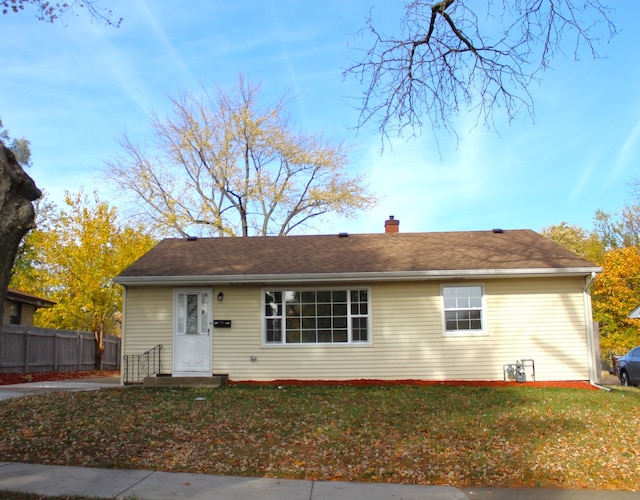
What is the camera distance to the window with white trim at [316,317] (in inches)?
565

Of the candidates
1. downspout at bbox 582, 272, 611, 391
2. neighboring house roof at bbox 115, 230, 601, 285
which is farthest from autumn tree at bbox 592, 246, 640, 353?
downspout at bbox 582, 272, 611, 391

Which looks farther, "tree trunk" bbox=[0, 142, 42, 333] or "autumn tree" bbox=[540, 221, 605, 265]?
"autumn tree" bbox=[540, 221, 605, 265]

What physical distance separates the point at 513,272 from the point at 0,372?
594 inches

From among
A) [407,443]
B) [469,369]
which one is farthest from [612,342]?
[407,443]

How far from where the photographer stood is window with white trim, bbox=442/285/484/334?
14180mm

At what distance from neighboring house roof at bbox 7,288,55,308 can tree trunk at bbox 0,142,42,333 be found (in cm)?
1957

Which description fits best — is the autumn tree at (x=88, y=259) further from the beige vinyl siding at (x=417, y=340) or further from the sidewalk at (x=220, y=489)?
the sidewalk at (x=220, y=489)

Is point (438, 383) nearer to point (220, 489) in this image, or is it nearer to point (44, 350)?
point (220, 489)

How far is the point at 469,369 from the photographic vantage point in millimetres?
14016

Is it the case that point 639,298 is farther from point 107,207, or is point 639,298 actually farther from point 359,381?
point 107,207

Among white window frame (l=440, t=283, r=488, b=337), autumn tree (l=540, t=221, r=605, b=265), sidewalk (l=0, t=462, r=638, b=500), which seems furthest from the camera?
autumn tree (l=540, t=221, r=605, b=265)

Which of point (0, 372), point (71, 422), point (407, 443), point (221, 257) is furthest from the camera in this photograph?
point (0, 372)

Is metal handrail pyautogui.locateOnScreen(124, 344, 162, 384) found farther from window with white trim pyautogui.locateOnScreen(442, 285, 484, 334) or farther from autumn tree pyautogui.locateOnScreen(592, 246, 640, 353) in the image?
autumn tree pyautogui.locateOnScreen(592, 246, 640, 353)

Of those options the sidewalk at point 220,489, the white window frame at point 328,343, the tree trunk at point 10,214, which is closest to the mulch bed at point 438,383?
the white window frame at point 328,343
